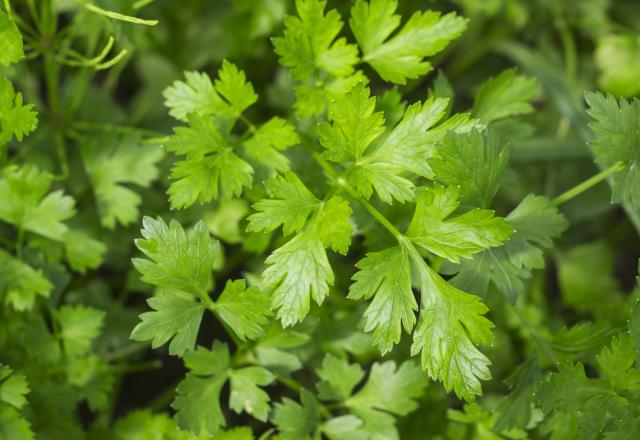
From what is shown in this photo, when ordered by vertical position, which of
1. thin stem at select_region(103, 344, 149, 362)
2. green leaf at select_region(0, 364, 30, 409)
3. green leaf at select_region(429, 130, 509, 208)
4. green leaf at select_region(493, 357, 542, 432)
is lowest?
thin stem at select_region(103, 344, 149, 362)

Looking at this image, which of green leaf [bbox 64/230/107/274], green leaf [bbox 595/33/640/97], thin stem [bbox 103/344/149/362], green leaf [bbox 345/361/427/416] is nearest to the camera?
green leaf [bbox 345/361/427/416]

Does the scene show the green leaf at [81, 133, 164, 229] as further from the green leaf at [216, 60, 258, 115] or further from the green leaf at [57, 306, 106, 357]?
the green leaf at [216, 60, 258, 115]

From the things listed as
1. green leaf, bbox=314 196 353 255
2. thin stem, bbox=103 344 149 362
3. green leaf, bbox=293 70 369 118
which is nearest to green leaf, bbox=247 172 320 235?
green leaf, bbox=314 196 353 255

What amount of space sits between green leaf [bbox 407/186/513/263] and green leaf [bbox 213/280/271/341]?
0.27m

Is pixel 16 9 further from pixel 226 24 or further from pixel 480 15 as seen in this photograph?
pixel 480 15

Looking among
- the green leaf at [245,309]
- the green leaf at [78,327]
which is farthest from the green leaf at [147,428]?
the green leaf at [245,309]

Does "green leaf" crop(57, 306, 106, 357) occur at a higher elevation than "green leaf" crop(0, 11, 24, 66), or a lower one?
lower

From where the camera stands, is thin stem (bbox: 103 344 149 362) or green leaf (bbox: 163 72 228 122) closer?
green leaf (bbox: 163 72 228 122)

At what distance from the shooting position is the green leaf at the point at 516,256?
1193 mm

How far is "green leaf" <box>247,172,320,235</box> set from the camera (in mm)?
1116

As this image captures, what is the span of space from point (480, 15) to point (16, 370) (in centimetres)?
155

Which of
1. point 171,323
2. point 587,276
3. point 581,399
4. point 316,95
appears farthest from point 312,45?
point 587,276

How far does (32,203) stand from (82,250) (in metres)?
0.15

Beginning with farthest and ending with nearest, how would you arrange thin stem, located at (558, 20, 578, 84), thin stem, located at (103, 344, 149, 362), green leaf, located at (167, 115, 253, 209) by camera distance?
A: 1. thin stem, located at (558, 20, 578, 84)
2. thin stem, located at (103, 344, 149, 362)
3. green leaf, located at (167, 115, 253, 209)
